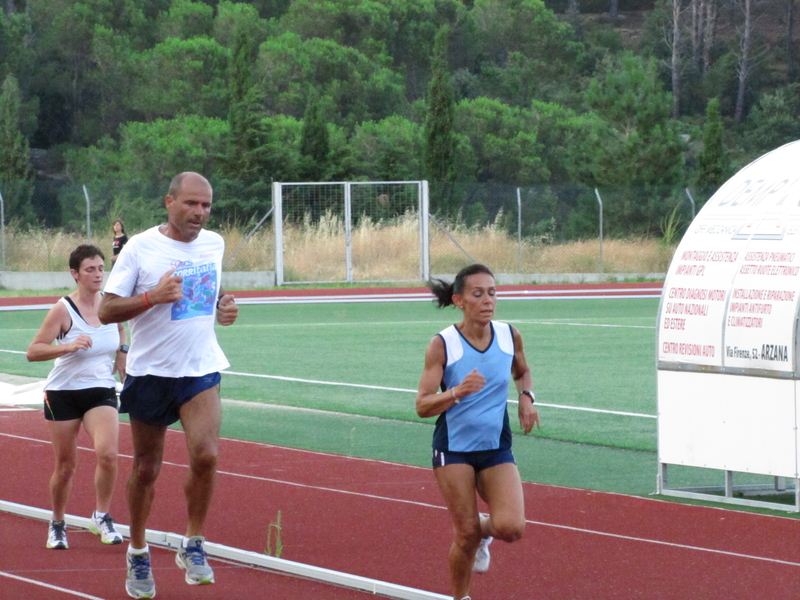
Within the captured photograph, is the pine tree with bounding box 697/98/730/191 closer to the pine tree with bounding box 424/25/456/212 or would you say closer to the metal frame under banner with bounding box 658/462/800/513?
the pine tree with bounding box 424/25/456/212

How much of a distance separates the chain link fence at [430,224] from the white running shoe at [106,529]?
26467 mm

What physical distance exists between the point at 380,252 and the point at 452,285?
29.3 metres

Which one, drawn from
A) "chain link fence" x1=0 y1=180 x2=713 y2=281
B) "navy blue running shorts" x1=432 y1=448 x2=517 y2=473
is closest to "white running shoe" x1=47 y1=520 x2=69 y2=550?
"navy blue running shorts" x1=432 y1=448 x2=517 y2=473

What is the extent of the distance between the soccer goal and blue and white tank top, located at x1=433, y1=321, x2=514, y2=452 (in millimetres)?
27953

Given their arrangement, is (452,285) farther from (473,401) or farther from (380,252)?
(380,252)

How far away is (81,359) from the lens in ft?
24.3

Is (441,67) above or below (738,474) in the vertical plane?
above

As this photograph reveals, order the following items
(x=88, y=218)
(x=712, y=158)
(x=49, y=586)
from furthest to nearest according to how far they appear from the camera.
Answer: (x=712, y=158), (x=88, y=218), (x=49, y=586)

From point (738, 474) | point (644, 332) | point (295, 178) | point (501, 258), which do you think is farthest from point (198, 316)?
point (295, 178)

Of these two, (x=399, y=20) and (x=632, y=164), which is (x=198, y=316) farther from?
(x=399, y=20)

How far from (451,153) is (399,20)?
2491cm

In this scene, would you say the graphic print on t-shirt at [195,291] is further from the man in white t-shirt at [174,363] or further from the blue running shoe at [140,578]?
the blue running shoe at [140,578]

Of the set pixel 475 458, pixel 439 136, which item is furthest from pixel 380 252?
pixel 475 458

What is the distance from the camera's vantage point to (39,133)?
5922 centimetres
